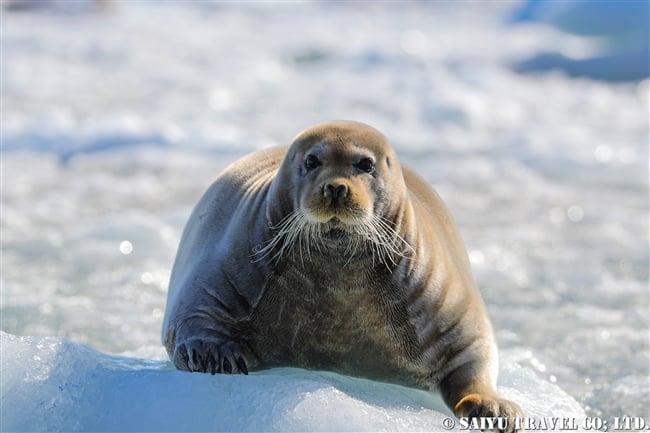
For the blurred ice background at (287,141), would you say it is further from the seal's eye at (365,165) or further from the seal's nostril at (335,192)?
the seal's eye at (365,165)

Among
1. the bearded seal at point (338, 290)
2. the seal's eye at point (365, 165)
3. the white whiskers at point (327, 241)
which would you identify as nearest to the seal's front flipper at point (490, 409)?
the bearded seal at point (338, 290)

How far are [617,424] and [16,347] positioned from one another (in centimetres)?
224

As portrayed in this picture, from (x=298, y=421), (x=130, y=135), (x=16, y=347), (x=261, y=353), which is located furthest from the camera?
(x=130, y=135)

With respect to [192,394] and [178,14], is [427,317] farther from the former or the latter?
[178,14]

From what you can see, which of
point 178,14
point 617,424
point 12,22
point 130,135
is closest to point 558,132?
point 130,135

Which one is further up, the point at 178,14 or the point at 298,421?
the point at 298,421

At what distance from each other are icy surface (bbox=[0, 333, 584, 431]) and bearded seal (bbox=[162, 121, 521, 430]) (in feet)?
0.43

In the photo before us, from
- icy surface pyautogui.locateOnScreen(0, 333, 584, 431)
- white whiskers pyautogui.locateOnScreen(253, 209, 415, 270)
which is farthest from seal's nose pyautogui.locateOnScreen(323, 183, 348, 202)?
icy surface pyautogui.locateOnScreen(0, 333, 584, 431)

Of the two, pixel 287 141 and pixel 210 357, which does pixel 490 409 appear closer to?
pixel 210 357

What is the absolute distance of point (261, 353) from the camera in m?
3.57

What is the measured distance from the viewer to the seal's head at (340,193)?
322 cm

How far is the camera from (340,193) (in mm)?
3195

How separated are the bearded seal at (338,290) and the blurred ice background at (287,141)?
4.6 inches

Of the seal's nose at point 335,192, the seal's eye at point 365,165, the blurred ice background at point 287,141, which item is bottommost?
the blurred ice background at point 287,141
